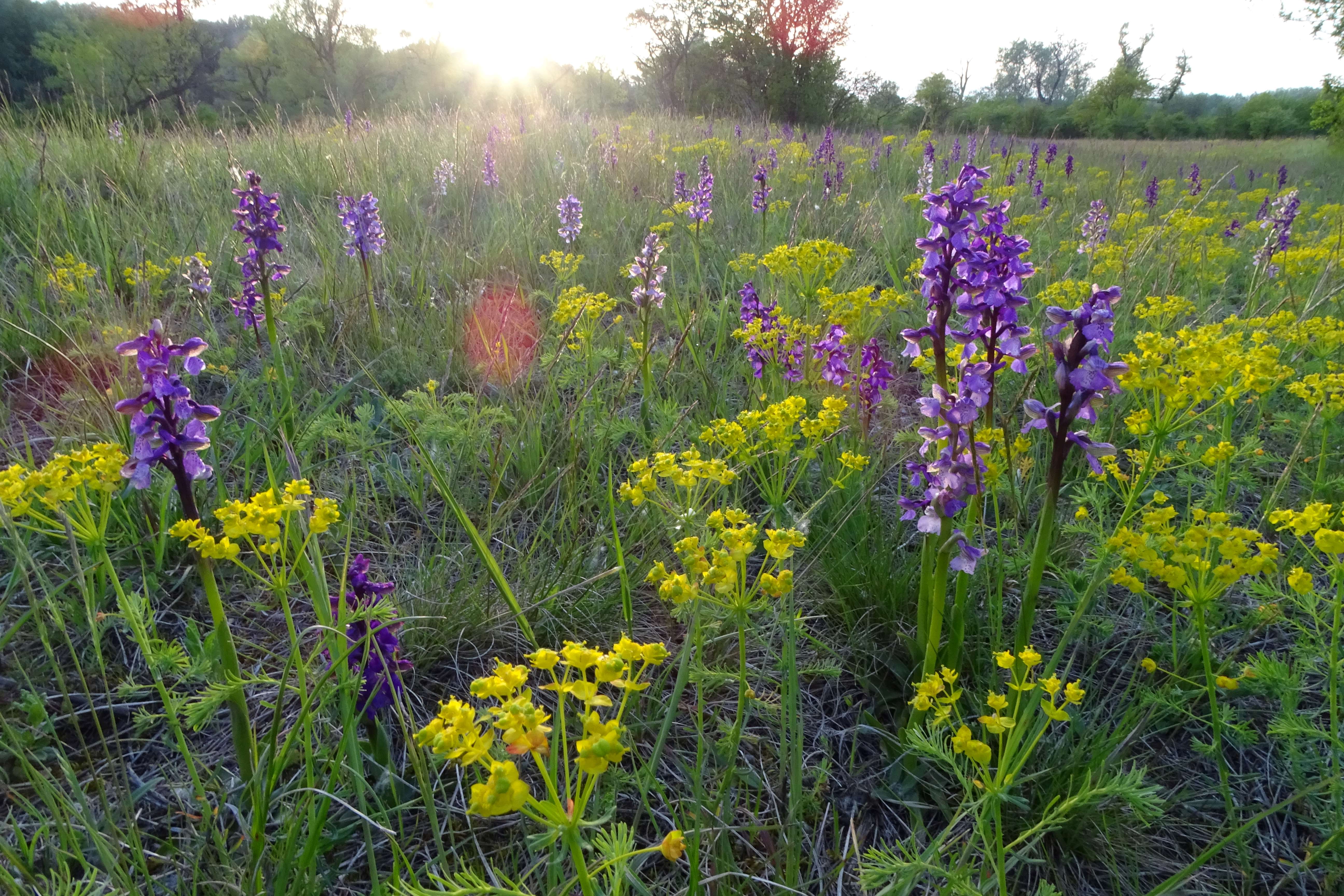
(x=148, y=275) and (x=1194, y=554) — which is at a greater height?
(x=148, y=275)

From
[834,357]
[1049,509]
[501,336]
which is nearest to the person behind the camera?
[1049,509]

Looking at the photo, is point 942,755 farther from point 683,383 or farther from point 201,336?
point 201,336

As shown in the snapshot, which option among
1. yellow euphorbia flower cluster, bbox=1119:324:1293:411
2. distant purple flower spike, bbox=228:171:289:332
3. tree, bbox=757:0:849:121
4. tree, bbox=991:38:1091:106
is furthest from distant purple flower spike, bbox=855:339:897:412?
tree, bbox=991:38:1091:106

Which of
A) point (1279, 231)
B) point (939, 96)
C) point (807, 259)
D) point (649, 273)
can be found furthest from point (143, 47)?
point (1279, 231)

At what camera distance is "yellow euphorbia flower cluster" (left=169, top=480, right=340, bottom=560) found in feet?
4.26

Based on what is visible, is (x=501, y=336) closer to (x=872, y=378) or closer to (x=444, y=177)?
(x=872, y=378)

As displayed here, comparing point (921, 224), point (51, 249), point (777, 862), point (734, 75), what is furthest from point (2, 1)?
point (777, 862)

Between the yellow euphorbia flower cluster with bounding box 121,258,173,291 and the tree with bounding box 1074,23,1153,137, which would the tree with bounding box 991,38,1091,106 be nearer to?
the tree with bounding box 1074,23,1153,137

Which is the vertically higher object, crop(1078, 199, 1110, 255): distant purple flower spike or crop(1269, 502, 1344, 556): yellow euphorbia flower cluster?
crop(1078, 199, 1110, 255): distant purple flower spike

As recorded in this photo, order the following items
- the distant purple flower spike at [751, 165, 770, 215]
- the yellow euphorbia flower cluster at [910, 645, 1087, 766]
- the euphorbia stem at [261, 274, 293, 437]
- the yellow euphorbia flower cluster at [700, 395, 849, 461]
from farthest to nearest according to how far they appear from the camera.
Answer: the distant purple flower spike at [751, 165, 770, 215], the euphorbia stem at [261, 274, 293, 437], the yellow euphorbia flower cluster at [700, 395, 849, 461], the yellow euphorbia flower cluster at [910, 645, 1087, 766]

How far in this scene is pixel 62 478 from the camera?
142 cm

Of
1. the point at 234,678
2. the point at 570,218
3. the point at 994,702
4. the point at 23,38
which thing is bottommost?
the point at 234,678

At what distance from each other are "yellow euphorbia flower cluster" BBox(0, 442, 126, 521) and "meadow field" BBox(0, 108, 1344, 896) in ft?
0.06

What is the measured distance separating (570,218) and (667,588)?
3893 mm
